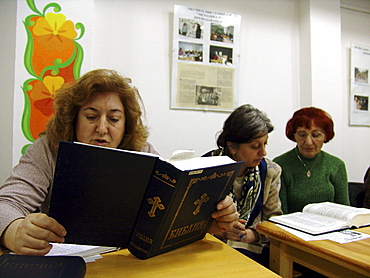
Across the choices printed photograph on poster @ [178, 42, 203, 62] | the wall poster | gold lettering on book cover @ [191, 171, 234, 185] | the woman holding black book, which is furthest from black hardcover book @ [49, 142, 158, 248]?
the wall poster

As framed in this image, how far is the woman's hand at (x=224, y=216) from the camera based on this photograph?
0.84 m

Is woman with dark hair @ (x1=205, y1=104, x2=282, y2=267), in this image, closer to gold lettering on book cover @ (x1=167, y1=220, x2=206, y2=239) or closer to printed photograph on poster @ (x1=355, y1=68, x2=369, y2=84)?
gold lettering on book cover @ (x1=167, y1=220, x2=206, y2=239)

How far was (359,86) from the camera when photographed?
280 cm

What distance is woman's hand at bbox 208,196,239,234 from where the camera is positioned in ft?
2.75

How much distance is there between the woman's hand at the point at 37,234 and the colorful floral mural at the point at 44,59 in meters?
1.27

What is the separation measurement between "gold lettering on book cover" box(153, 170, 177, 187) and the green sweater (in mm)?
1386

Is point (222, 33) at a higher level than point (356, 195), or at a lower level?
higher

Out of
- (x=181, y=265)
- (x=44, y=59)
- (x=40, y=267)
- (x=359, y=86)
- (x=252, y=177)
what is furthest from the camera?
(x=359, y=86)

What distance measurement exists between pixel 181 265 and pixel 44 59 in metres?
1.63

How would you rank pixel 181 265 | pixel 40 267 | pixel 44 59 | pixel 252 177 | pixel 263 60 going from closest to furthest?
1. pixel 40 267
2. pixel 181 265
3. pixel 252 177
4. pixel 44 59
5. pixel 263 60

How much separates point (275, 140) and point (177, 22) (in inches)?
51.3

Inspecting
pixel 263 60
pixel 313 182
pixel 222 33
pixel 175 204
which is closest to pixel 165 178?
pixel 175 204

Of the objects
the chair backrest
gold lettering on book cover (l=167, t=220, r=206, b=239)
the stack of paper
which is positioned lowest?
the chair backrest

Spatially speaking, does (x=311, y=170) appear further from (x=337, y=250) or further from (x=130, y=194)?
(x=130, y=194)
